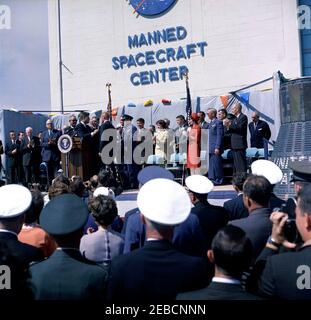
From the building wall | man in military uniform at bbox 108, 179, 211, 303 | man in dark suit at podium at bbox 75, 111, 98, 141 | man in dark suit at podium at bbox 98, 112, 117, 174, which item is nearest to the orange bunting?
the building wall

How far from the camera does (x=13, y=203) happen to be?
242 centimetres

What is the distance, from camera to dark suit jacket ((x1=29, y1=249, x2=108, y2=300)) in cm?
192

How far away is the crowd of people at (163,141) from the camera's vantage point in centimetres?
804

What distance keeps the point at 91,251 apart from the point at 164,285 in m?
1.00

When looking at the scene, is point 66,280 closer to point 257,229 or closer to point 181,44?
point 257,229

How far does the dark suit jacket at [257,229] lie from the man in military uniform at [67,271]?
0.93 m

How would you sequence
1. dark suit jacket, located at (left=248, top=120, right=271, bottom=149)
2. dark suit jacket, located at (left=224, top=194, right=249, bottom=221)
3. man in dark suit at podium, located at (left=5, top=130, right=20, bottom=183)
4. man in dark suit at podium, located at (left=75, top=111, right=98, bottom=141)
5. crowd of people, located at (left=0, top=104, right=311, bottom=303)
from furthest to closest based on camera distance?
man in dark suit at podium, located at (left=5, top=130, right=20, bottom=183)
dark suit jacket, located at (left=248, top=120, right=271, bottom=149)
man in dark suit at podium, located at (left=75, top=111, right=98, bottom=141)
dark suit jacket, located at (left=224, top=194, right=249, bottom=221)
crowd of people, located at (left=0, top=104, right=311, bottom=303)

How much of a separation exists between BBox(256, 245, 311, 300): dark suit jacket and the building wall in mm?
11848

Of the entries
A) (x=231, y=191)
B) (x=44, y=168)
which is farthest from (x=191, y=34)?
(x=231, y=191)

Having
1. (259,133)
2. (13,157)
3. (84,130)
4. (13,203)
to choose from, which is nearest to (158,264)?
(13,203)

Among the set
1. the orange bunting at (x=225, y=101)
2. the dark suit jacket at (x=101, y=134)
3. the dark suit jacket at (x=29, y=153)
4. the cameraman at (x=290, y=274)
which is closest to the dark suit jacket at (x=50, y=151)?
the dark suit jacket at (x=29, y=153)

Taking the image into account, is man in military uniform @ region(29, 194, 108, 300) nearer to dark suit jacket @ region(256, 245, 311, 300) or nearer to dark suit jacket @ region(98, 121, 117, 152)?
dark suit jacket @ region(256, 245, 311, 300)

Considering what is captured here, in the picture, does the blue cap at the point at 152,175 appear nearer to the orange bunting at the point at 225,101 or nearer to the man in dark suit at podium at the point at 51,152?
the man in dark suit at podium at the point at 51,152

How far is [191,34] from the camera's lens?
14.5 m
